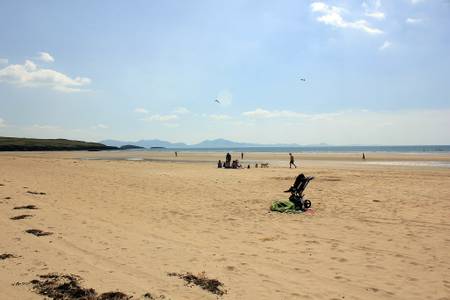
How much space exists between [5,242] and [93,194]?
847 centimetres

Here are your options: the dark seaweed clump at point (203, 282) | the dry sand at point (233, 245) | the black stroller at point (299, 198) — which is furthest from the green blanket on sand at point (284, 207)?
the dark seaweed clump at point (203, 282)

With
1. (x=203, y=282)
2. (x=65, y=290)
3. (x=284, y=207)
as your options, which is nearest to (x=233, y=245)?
(x=203, y=282)

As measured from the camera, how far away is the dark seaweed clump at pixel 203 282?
661 centimetres

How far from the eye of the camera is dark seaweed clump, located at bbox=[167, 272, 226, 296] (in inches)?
260

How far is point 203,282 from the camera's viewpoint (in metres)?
6.93

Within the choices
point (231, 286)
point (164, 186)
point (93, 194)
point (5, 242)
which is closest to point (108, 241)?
point (5, 242)

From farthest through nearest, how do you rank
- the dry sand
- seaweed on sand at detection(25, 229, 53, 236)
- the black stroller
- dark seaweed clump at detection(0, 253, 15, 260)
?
the black stroller < seaweed on sand at detection(25, 229, 53, 236) < dark seaweed clump at detection(0, 253, 15, 260) < the dry sand

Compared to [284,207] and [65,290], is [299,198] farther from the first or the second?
[65,290]

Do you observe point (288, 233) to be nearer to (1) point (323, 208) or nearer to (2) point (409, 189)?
(1) point (323, 208)

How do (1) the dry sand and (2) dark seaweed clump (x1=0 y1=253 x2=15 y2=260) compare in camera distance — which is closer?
(1) the dry sand

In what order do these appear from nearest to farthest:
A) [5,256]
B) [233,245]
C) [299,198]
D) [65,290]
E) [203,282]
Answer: [65,290]
[203,282]
[5,256]
[233,245]
[299,198]

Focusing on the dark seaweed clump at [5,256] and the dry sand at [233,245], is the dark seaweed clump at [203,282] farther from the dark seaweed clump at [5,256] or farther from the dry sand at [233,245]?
the dark seaweed clump at [5,256]

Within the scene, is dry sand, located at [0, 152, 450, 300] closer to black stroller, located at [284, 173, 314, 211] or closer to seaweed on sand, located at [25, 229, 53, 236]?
seaweed on sand, located at [25, 229, 53, 236]

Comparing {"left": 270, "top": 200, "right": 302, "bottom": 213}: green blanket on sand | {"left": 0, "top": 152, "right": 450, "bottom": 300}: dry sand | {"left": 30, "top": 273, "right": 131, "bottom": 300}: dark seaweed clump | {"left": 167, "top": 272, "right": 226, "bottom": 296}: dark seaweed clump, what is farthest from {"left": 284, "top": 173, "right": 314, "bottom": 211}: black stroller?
{"left": 30, "top": 273, "right": 131, "bottom": 300}: dark seaweed clump
